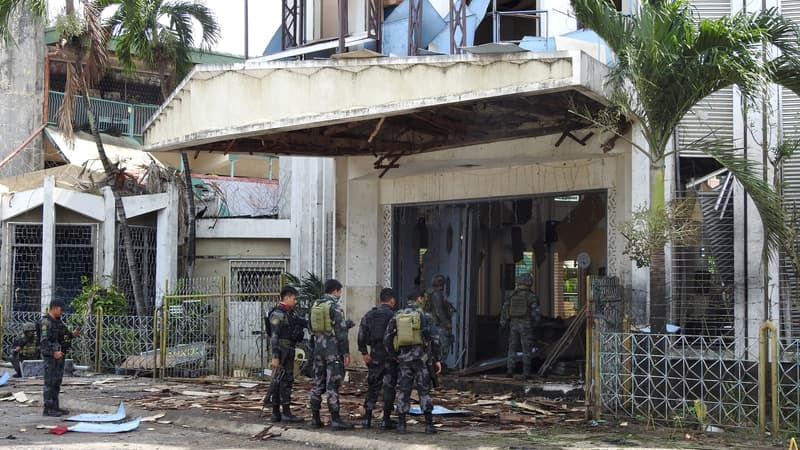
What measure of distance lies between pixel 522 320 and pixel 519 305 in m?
0.26

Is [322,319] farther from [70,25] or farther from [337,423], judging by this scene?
[70,25]

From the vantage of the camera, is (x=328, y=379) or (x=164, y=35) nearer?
(x=328, y=379)

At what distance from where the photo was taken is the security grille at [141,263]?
20.5m

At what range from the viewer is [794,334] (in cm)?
1181

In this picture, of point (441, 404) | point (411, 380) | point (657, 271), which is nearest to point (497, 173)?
point (441, 404)

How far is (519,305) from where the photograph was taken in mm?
15586

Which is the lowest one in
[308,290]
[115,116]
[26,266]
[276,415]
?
[276,415]

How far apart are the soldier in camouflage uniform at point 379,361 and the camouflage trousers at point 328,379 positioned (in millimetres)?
350

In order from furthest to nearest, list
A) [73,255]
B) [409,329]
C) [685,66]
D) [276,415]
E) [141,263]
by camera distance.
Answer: [141,263]
[73,255]
[276,415]
[409,329]
[685,66]

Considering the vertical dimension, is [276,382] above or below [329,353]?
below

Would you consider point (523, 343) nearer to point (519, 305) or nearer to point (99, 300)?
point (519, 305)

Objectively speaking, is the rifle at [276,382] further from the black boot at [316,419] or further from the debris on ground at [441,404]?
the debris on ground at [441,404]

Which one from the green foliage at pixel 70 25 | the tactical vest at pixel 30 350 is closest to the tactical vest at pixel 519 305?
the tactical vest at pixel 30 350

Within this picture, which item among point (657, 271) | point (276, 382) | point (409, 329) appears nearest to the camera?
point (409, 329)
